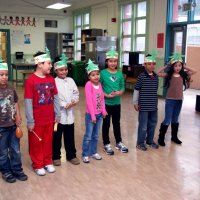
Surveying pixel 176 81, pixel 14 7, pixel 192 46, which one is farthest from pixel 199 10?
pixel 14 7

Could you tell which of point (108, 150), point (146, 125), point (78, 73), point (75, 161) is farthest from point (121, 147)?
point (78, 73)

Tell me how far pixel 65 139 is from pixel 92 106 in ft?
1.58

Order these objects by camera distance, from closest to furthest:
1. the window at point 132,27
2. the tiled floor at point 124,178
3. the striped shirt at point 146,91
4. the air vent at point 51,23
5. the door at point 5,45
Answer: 1. the tiled floor at point 124,178
2. the striped shirt at point 146,91
3. the window at point 132,27
4. the door at point 5,45
5. the air vent at point 51,23

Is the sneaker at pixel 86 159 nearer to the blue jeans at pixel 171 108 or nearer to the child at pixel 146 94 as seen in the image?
the child at pixel 146 94

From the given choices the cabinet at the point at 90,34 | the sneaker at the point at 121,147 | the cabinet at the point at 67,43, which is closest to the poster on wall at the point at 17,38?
the cabinet at the point at 67,43

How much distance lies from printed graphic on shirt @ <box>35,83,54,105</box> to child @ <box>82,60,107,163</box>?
1.48 ft

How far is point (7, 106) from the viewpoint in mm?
2729

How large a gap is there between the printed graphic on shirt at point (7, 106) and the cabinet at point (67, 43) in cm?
1050

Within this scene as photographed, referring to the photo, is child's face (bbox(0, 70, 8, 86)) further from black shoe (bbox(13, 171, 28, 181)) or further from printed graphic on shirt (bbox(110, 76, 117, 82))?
printed graphic on shirt (bbox(110, 76, 117, 82))

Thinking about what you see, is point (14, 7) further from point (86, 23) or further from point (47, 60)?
point (47, 60)

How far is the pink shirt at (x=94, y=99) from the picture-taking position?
3.22 meters

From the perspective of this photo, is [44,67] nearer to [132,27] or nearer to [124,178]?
[124,178]

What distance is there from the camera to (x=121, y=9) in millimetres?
9906

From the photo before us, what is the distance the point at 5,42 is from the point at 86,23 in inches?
136
